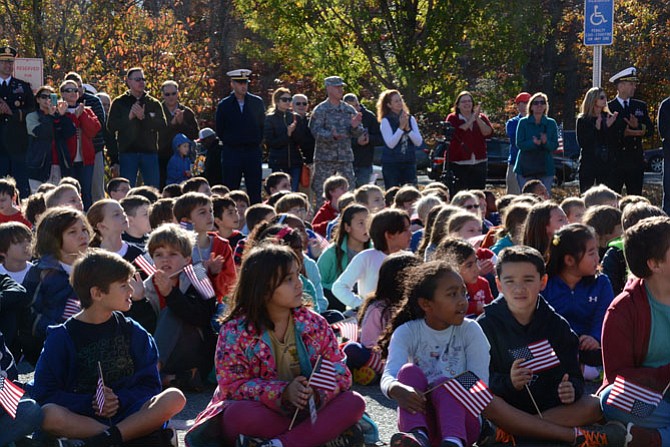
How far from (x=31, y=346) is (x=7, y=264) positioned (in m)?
0.67

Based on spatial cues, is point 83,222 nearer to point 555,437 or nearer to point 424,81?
point 555,437

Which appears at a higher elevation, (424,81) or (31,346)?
(424,81)

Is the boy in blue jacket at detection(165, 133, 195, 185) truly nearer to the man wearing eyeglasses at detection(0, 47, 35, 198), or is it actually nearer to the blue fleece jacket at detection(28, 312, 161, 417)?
the man wearing eyeglasses at detection(0, 47, 35, 198)

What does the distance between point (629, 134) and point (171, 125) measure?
583 cm

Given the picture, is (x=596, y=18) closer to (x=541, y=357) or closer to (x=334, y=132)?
(x=334, y=132)

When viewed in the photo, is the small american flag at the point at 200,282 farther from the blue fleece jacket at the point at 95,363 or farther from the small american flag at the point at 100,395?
the small american flag at the point at 100,395

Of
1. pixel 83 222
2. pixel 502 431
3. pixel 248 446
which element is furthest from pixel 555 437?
pixel 83 222

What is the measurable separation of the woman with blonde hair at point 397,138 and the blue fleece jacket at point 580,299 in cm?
704

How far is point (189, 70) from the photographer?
20797mm

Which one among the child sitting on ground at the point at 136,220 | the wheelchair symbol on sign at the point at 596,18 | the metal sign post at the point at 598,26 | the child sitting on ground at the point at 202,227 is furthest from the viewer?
the wheelchair symbol on sign at the point at 596,18

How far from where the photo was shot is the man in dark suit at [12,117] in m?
13.7

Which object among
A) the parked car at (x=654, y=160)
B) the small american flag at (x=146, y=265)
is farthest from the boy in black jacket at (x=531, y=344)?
the parked car at (x=654, y=160)

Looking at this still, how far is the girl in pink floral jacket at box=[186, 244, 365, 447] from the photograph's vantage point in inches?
213

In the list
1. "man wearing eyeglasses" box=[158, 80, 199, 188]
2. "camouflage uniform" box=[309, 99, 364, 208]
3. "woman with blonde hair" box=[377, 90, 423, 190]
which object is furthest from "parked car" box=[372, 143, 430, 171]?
"woman with blonde hair" box=[377, 90, 423, 190]
